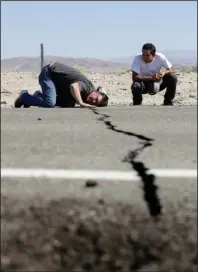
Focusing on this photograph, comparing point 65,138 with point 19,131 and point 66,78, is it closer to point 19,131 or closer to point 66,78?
point 19,131

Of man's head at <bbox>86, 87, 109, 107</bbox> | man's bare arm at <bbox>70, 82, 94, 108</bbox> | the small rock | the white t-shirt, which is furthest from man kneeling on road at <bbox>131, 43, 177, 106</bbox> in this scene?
the small rock

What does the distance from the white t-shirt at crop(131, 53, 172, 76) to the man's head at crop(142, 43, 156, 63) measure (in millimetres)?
93

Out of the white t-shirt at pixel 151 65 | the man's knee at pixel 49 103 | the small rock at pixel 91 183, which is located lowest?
the small rock at pixel 91 183

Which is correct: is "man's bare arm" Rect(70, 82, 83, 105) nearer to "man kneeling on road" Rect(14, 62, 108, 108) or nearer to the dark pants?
"man kneeling on road" Rect(14, 62, 108, 108)

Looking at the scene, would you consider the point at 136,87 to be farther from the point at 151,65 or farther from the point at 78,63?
the point at 78,63

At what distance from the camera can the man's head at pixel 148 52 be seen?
9.23m

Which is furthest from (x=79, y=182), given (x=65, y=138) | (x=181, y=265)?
(x=65, y=138)

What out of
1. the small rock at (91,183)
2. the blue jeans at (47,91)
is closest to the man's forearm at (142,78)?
the blue jeans at (47,91)

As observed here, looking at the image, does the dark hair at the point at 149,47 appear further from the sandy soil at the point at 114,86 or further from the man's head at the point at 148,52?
the sandy soil at the point at 114,86

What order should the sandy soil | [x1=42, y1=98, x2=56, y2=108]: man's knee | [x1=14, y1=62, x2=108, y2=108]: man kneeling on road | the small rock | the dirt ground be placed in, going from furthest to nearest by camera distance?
the sandy soil, [x1=42, y1=98, x2=56, y2=108]: man's knee, [x1=14, y1=62, x2=108, y2=108]: man kneeling on road, the small rock, the dirt ground

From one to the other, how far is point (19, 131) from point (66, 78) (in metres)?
2.90

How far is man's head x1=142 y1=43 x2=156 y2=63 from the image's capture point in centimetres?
923

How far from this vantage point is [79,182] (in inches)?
147

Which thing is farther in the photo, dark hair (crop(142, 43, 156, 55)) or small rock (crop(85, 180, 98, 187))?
dark hair (crop(142, 43, 156, 55))
